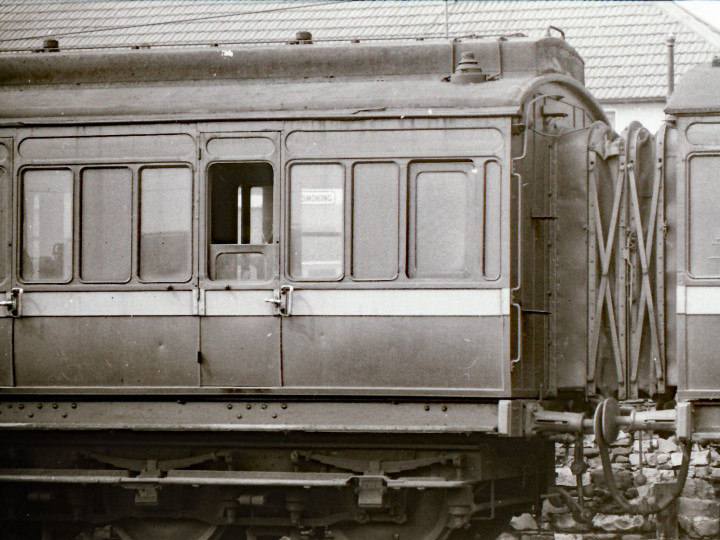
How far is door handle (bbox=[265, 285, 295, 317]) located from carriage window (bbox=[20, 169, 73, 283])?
1832 mm

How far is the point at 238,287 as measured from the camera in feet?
35.7

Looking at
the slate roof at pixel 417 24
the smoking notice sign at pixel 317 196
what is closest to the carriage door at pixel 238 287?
the smoking notice sign at pixel 317 196

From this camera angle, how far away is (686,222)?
1052 cm

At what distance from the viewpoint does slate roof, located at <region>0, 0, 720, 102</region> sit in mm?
23781

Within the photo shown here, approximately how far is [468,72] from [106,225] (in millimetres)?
3208

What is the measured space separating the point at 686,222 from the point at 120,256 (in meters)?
A: 4.54

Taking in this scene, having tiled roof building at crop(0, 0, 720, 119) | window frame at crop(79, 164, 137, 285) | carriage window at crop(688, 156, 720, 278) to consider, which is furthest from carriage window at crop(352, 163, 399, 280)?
tiled roof building at crop(0, 0, 720, 119)

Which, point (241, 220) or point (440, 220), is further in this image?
point (241, 220)

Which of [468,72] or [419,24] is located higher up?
[419,24]

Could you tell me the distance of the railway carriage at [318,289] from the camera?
10.6m

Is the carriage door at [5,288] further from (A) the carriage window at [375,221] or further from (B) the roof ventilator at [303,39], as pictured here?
(A) the carriage window at [375,221]

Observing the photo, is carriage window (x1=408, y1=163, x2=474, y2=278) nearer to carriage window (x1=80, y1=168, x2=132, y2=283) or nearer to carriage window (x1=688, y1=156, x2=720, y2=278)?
carriage window (x1=688, y1=156, x2=720, y2=278)

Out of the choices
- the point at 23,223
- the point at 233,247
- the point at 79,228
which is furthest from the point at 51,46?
the point at 233,247

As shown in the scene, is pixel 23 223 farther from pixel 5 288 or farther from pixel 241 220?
pixel 241 220
